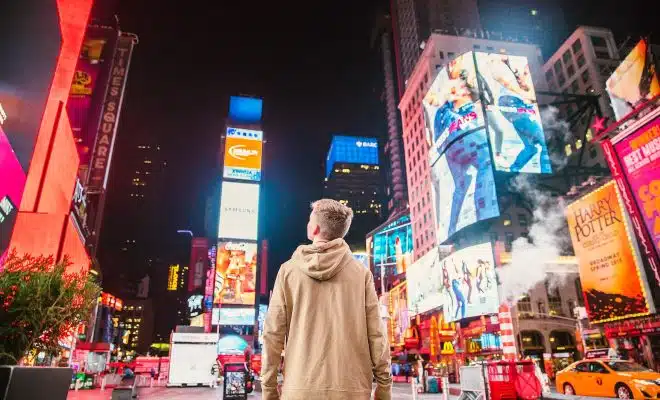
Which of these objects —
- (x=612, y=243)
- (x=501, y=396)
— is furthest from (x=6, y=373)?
(x=612, y=243)

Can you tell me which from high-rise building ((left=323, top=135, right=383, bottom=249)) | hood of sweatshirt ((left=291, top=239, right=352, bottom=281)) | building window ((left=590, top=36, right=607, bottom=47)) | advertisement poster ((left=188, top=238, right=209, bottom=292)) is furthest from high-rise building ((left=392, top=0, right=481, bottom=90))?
hood of sweatshirt ((left=291, top=239, right=352, bottom=281))

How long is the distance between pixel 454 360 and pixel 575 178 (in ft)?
84.3

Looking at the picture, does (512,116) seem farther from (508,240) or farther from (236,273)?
(236,273)

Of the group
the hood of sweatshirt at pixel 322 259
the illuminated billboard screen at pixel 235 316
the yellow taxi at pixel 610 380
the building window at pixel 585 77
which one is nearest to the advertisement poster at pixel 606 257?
the yellow taxi at pixel 610 380

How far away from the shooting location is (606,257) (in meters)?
23.6

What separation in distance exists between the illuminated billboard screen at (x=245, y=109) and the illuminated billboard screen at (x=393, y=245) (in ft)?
101

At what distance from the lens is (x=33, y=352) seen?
4.79m

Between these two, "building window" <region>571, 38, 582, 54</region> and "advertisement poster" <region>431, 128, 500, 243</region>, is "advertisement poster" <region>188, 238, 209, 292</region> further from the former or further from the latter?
"building window" <region>571, 38, 582, 54</region>

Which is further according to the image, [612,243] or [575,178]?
[575,178]

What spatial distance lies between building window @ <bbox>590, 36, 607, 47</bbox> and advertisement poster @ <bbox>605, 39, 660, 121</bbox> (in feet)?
133

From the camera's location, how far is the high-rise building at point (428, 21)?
276ft

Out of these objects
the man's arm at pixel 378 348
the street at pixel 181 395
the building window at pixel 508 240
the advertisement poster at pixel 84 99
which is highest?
the advertisement poster at pixel 84 99

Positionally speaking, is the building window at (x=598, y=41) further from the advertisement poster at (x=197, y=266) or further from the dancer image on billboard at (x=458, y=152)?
the advertisement poster at (x=197, y=266)

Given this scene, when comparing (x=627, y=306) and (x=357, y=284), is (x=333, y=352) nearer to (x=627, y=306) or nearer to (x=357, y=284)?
(x=357, y=284)
